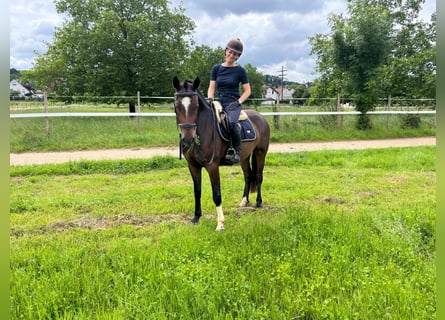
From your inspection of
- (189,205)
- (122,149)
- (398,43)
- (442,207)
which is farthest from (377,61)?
(442,207)

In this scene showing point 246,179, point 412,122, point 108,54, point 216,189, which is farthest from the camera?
point 108,54

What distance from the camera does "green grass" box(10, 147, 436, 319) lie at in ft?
8.14

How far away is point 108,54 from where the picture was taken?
2411cm

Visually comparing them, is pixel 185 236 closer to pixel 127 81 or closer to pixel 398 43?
pixel 127 81

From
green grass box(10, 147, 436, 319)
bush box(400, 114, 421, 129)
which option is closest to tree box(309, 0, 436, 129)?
bush box(400, 114, 421, 129)

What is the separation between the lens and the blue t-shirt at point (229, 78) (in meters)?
4.69

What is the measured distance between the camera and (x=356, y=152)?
418 inches

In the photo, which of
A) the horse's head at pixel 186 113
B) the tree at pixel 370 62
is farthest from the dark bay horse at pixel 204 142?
the tree at pixel 370 62

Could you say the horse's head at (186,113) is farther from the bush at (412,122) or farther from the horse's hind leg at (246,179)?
the bush at (412,122)

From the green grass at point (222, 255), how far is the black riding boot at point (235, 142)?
98 centimetres

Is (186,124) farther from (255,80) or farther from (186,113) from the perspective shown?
(255,80)

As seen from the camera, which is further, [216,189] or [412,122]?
[412,122]

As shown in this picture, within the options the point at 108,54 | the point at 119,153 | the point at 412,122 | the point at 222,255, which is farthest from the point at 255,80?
the point at 222,255

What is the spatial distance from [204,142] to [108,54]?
75.6ft
